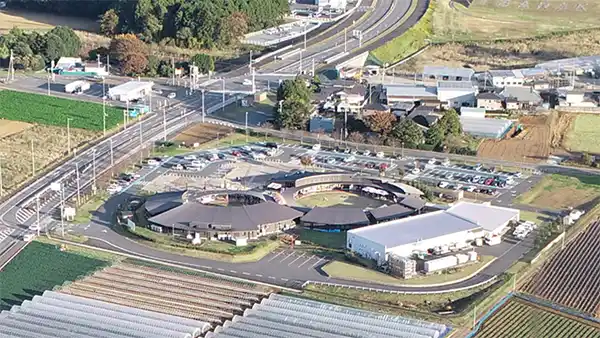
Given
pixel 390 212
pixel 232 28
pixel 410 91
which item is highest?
pixel 232 28

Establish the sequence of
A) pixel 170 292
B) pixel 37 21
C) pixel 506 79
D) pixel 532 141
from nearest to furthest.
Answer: pixel 170 292 < pixel 532 141 < pixel 506 79 < pixel 37 21

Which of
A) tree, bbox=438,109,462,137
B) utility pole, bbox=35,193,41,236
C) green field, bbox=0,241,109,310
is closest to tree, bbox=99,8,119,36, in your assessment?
tree, bbox=438,109,462,137

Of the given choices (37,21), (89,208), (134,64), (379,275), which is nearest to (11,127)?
(134,64)

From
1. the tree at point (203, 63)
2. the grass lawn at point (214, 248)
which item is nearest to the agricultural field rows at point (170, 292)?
the grass lawn at point (214, 248)

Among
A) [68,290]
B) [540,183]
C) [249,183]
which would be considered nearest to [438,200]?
[540,183]

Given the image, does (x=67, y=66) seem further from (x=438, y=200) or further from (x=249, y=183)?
(x=438, y=200)

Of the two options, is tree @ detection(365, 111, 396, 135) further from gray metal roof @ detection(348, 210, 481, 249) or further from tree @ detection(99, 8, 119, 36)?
tree @ detection(99, 8, 119, 36)

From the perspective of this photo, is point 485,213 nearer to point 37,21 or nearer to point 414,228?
point 414,228
